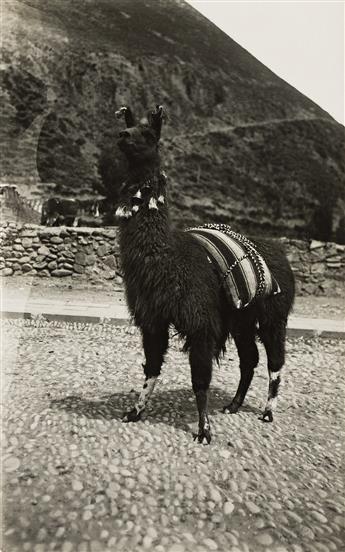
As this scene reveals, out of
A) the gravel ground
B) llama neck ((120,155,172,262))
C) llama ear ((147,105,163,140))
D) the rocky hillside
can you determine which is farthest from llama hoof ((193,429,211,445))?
the rocky hillside

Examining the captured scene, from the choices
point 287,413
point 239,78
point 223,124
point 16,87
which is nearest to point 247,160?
point 223,124

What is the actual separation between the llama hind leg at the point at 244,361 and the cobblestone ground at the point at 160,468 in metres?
0.13

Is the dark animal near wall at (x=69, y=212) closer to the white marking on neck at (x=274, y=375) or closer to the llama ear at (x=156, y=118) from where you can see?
the white marking on neck at (x=274, y=375)

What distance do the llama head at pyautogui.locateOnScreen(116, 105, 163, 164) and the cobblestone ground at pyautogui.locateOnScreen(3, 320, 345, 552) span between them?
7.13 feet

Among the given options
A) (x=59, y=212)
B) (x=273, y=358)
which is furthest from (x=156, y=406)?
(x=59, y=212)

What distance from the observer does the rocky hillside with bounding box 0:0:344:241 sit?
18125 millimetres

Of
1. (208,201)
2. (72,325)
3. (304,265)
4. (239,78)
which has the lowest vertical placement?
(72,325)

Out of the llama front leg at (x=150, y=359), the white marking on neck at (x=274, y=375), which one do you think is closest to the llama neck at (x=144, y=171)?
the llama front leg at (x=150, y=359)

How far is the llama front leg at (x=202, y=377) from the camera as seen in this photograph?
391 centimetres

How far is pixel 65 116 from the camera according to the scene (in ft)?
63.7

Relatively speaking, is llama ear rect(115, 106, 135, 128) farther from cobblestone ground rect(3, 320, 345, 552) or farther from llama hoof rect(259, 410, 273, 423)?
llama hoof rect(259, 410, 273, 423)

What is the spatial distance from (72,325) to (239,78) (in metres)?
15.8

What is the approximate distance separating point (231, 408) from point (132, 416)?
3.50 ft

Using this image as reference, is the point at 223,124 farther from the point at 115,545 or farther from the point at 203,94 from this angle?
the point at 115,545
